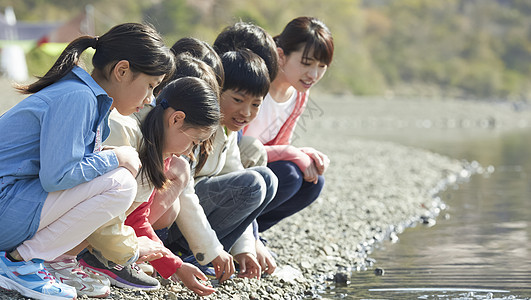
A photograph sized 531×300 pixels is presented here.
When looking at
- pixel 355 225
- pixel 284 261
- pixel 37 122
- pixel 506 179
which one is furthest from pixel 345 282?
pixel 506 179

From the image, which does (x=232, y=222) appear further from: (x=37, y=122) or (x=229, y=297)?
(x=37, y=122)

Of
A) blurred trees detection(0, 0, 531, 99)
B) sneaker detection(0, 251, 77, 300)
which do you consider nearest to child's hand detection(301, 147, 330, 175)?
sneaker detection(0, 251, 77, 300)

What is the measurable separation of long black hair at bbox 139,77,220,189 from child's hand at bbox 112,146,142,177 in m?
0.16

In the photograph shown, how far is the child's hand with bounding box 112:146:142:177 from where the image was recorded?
2.35 m

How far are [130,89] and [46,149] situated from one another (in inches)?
14.4

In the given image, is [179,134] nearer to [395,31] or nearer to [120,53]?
[120,53]

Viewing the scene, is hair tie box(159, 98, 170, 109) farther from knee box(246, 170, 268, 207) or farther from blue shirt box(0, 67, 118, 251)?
knee box(246, 170, 268, 207)

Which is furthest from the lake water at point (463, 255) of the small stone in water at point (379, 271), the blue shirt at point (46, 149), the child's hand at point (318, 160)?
the blue shirt at point (46, 149)

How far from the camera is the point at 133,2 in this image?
36.5 m

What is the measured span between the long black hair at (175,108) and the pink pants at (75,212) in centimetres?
26

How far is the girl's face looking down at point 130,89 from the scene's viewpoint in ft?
7.95

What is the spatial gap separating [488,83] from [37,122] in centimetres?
4698

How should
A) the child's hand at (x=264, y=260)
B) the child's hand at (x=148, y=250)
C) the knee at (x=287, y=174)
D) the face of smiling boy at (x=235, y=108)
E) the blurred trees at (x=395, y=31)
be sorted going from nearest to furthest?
the child's hand at (x=148, y=250)
the face of smiling boy at (x=235, y=108)
the child's hand at (x=264, y=260)
the knee at (x=287, y=174)
the blurred trees at (x=395, y=31)

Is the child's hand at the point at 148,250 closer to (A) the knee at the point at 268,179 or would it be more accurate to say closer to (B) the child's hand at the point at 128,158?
(B) the child's hand at the point at 128,158
